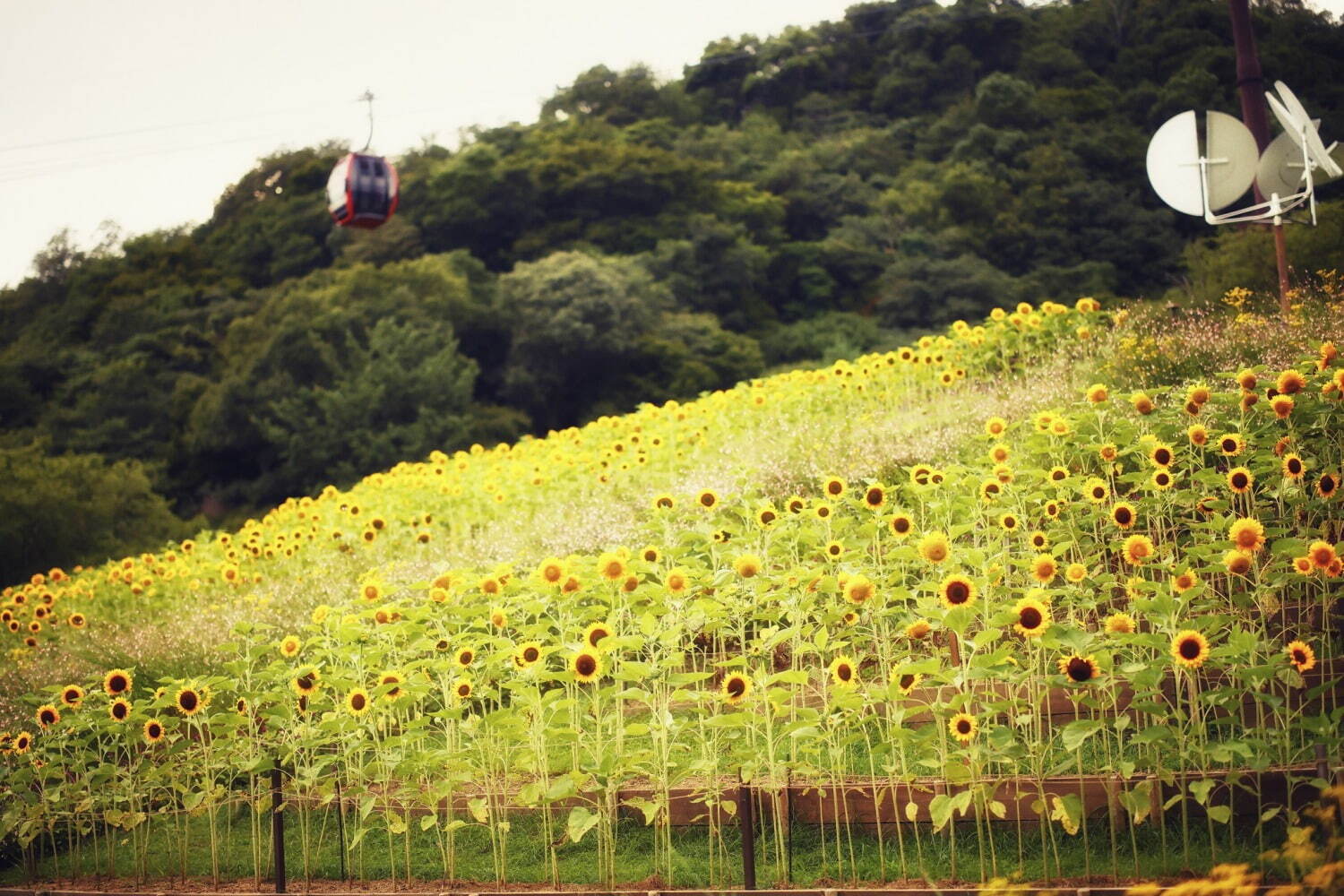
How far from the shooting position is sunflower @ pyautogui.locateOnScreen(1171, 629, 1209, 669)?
293 centimetres

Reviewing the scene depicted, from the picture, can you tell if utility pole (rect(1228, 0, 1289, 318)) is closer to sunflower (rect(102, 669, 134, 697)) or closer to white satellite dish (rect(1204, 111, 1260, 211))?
white satellite dish (rect(1204, 111, 1260, 211))

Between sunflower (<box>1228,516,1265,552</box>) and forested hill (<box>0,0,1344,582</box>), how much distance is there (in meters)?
16.5

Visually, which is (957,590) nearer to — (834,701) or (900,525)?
(834,701)

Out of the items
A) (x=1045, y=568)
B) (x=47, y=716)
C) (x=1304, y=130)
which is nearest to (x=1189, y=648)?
(x=1045, y=568)

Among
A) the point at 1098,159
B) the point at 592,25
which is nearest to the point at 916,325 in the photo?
the point at 1098,159

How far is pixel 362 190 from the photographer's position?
12648 mm

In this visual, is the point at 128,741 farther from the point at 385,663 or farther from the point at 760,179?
the point at 760,179

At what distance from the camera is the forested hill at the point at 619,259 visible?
19.9m

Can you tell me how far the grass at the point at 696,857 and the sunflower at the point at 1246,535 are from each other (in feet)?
2.67

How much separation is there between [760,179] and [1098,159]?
7.36m

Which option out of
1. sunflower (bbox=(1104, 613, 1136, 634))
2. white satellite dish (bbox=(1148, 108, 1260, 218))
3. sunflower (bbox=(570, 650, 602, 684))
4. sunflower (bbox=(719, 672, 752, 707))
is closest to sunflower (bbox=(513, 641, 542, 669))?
sunflower (bbox=(570, 650, 602, 684))

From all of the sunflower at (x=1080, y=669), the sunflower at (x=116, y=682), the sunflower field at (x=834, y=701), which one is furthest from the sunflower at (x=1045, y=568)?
the sunflower at (x=116, y=682)

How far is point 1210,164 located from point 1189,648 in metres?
6.51

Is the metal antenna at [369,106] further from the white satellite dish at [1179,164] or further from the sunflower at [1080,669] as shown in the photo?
the sunflower at [1080,669]
